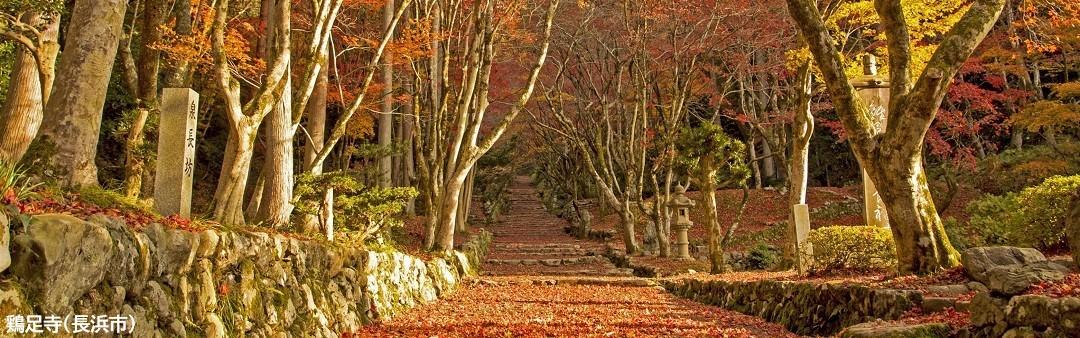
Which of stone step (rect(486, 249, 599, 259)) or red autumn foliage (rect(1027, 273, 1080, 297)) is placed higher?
red autumn foliage (rect(1027, 273, 1080, 297))

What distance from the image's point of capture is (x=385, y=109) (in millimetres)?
20375

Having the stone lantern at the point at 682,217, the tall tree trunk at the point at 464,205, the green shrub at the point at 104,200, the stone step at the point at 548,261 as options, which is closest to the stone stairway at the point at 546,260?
the stone step at the point at 548,261

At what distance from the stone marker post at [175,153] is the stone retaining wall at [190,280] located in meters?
0.89

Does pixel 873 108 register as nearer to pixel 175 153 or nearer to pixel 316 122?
pixel 316 122

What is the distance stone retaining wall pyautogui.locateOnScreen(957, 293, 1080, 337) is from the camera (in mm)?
3814

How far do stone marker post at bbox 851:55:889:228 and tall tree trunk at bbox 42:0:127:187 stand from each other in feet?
32.3

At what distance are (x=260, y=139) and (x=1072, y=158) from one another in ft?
78.4

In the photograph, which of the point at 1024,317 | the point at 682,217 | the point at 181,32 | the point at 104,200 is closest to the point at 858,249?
the point at 1024,317

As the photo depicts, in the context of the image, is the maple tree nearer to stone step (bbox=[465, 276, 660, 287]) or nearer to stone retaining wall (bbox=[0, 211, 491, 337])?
stone retaining wall (bbox=[0, 211, 491, 337])

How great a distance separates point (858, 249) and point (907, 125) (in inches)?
125

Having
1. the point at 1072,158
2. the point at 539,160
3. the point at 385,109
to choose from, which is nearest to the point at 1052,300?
the point at 385,109

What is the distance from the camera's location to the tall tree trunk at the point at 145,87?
31.5 feet

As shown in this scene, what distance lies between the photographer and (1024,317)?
4.12 metres

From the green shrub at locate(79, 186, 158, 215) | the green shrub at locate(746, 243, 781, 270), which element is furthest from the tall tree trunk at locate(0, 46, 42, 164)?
the green shrub at locate(746, 243, 781, 270)
